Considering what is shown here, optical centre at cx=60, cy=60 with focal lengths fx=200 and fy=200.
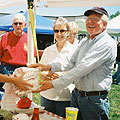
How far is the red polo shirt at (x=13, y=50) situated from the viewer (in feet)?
10.0

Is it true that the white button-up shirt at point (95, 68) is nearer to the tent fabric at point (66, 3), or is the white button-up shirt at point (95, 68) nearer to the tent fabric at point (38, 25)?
the tent fabric at point (66, 3)

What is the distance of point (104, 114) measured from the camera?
1.65 meters

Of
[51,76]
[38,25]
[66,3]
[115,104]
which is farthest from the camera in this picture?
[38,25]

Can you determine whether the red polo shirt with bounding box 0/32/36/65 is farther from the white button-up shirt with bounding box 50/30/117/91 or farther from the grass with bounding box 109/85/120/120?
the grass with bounding box 109/85/120/120

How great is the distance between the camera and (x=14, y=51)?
307cm

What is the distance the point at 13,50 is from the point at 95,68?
180 cm

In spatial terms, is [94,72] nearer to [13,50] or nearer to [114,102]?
[13,50]

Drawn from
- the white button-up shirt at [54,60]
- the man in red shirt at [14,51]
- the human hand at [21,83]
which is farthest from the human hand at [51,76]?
the man in red shirt at [14,51]

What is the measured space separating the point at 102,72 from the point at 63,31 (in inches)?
30.4

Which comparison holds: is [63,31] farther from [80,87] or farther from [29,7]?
[80,87]

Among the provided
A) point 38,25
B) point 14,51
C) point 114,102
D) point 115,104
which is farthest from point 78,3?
point 38,25

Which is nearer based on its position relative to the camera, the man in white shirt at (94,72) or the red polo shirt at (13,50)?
the man in white shirt at (94,72)

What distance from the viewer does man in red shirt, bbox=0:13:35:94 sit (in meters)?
3.05

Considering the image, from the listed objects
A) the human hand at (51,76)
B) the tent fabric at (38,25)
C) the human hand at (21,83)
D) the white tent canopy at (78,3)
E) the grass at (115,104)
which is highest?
the white tent canopy at (78,3)
